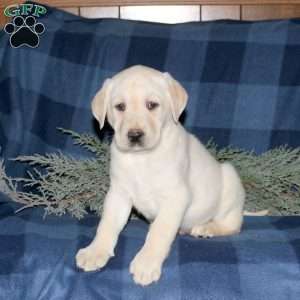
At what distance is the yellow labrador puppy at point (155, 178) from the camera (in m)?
1.99

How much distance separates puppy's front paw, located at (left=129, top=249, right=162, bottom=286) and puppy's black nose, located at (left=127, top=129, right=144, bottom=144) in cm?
37

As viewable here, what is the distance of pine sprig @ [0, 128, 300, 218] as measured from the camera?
8.29ft

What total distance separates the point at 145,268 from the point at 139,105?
542mm

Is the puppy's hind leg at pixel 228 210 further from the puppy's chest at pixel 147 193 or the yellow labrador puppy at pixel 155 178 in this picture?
the puppy's chest at pixel 147 193

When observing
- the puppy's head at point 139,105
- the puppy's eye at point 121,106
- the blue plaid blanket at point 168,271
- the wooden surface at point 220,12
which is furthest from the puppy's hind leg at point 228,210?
the wooden surface at point 220,12

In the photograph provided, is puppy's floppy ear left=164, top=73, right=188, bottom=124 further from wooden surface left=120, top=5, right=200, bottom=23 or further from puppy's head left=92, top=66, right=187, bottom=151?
wooden surface left=120, top=5, right=200, bottom=23

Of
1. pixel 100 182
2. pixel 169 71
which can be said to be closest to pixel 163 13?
pixel 169 71

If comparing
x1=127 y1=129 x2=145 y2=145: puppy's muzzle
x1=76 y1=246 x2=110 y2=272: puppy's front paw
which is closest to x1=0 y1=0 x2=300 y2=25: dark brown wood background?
x1=127 y1=129 x2=145 y2=145: puppy's muzzle

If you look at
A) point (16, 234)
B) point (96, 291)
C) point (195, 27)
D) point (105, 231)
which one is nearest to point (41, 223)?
point (16, 234)

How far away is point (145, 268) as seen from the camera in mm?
1865

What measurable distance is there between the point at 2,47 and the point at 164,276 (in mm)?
1528

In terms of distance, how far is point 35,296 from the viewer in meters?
1.89

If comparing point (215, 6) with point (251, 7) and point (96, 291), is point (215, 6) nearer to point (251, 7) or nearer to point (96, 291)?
point (251, 7)

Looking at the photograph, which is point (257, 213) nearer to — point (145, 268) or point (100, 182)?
point (100, 182)
